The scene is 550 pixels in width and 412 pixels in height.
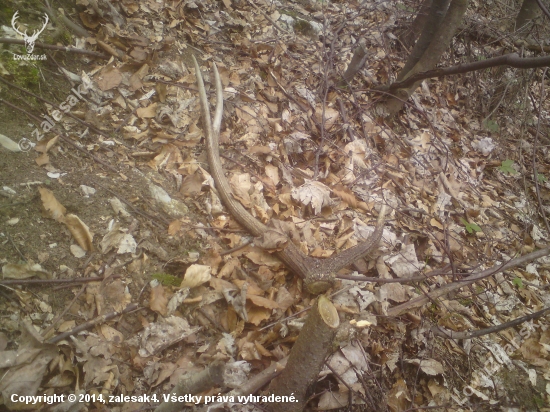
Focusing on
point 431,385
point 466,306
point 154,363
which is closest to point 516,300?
point 466,306

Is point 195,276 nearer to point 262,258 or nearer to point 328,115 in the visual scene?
point 262,258

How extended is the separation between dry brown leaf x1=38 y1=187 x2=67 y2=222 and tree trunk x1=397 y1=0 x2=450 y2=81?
A: 3725 mm

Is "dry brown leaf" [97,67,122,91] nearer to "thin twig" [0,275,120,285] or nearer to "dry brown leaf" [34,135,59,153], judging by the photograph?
"dry brown leaf" [34,135,59,153]

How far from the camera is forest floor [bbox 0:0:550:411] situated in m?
1.88

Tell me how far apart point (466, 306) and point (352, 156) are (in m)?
1.69

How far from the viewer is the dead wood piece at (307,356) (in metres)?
1.57

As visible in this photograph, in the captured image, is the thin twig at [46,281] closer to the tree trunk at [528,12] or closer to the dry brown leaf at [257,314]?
the dry brown leaf at [257,314]

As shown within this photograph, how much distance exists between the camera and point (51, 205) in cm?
206

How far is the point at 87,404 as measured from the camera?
65.4 inches

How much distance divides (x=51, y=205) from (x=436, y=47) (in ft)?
12.7

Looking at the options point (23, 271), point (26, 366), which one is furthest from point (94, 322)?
point (23, 271)

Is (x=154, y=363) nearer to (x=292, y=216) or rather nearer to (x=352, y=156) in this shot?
(x=292, y=216)

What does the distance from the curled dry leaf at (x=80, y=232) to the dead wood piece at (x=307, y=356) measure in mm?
1364

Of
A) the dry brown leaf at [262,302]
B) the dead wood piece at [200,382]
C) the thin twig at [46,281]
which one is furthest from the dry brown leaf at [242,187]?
the dead wood piece at [200,382]
